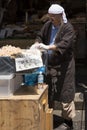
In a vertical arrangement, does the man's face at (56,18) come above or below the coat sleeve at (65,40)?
above

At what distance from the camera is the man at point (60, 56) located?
22.0 feet

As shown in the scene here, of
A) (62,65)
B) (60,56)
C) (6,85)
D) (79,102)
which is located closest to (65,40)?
(60,56)

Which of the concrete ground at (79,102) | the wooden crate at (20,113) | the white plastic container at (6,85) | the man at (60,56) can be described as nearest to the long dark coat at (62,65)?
the man at (60,56)

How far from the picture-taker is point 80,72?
10.6 metres

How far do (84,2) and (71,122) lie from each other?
4.22 metres

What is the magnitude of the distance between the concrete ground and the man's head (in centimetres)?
156

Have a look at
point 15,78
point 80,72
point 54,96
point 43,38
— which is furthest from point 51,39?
point 80,72

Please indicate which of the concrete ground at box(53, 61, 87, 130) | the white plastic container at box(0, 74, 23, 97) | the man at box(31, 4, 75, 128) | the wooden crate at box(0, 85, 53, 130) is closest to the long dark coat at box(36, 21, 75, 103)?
the man at box(31, 4, 75, 128)

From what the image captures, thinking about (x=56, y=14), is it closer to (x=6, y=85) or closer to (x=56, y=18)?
(x=56, y=18)

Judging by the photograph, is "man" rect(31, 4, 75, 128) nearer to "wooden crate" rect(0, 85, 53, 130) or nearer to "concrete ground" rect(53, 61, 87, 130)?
"concrete ground" rect(53, 61, 87, 130)

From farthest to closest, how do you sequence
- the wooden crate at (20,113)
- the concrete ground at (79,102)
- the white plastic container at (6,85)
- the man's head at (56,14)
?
the concrete ground at (79,102) → the man's head at (56,14) → the white plastic container at (6,85) → the wooden crate at (20,113)

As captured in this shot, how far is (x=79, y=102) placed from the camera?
335 inches

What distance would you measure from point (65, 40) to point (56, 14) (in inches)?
13.9

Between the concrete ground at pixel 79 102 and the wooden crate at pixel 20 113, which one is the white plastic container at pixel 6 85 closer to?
the wooden crate at pixel 20 113
